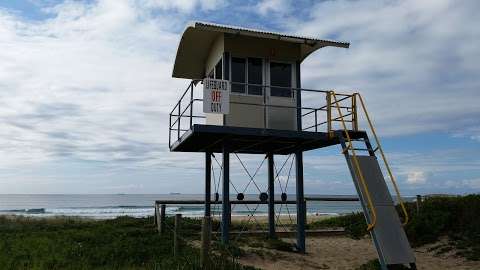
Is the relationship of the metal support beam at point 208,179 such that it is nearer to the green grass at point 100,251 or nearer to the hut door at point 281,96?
the green grass at point 100,251

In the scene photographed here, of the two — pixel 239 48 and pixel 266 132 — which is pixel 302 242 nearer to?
pixel 266 132

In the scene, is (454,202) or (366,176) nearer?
(366,176)

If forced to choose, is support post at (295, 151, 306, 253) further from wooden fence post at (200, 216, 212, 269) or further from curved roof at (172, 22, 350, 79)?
wooden fence post at (200, 216, 212, 269)

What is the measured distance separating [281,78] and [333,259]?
564cm

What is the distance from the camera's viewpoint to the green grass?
36.6 ft

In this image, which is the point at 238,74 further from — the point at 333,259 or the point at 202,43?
the point at 333,259

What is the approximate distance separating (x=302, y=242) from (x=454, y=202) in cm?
752

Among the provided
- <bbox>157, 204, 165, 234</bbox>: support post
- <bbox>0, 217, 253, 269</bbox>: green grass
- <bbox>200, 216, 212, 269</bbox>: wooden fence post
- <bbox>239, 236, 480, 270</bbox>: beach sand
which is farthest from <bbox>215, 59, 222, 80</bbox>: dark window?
<bbox>200, 216, 212, 269</bbox>: wooden fence post

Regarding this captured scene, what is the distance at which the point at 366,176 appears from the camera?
11.6 meters

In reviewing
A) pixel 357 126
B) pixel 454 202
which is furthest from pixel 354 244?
pixel 357 126

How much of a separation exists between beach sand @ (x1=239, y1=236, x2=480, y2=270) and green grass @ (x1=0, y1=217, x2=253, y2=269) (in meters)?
1.23

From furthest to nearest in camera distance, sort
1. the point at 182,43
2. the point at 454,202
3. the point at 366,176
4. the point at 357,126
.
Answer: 1. the point at 454,202
2. the point at 182,43
3. the point at 357,126
4. the point at 366,176

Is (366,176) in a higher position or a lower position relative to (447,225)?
higher

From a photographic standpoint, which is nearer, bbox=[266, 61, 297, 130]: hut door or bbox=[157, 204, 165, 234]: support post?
bbox=[266, 61, 297, 130]: hut door
